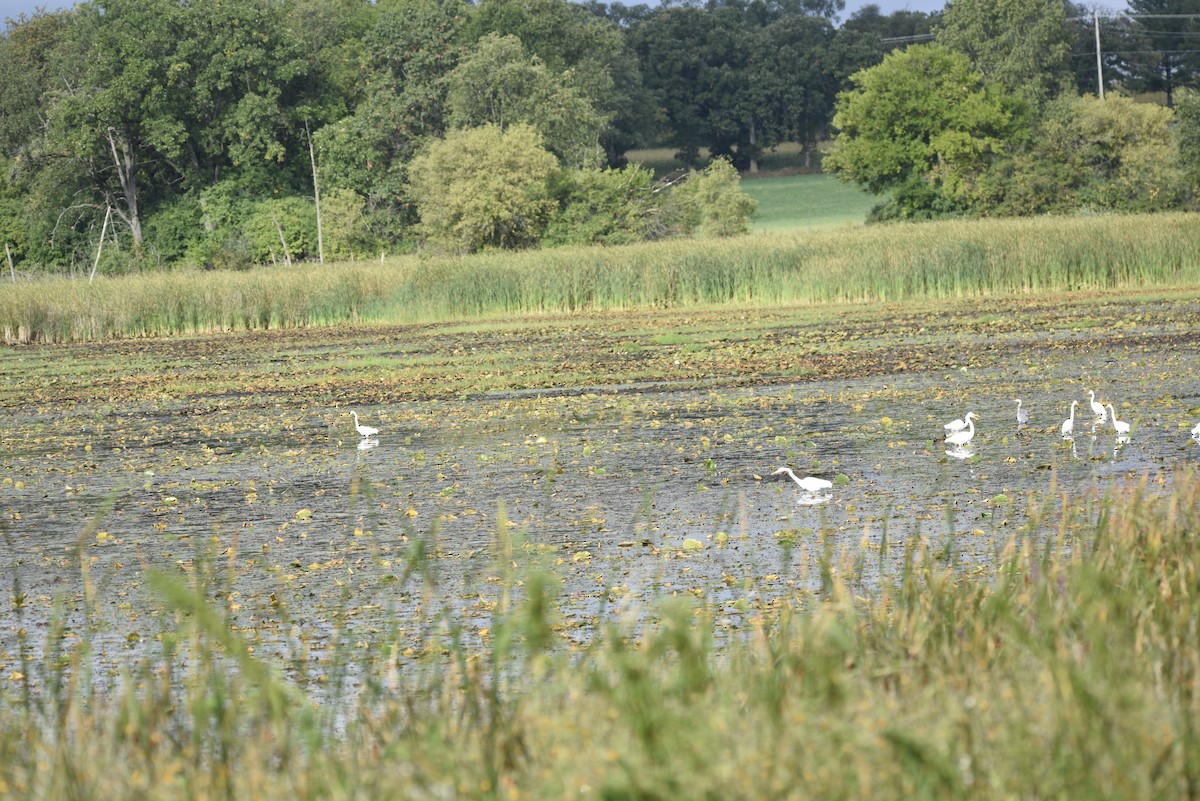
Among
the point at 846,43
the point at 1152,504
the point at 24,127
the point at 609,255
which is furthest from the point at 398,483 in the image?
the point at 846,43

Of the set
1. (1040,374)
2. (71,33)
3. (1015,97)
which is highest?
(71,33)

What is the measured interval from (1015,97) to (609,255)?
97.7 ft

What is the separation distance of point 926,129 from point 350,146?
2000 centimetres

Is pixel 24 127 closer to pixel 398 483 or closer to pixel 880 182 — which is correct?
pixel 880 182

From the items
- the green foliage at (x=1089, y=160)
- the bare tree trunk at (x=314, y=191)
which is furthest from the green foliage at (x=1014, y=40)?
the bare tree trunk at (x=314, y=191)

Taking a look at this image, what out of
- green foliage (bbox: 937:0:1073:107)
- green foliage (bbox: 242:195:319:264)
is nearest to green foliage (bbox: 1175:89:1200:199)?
green foliage (bbox: 937:0:1073:107)

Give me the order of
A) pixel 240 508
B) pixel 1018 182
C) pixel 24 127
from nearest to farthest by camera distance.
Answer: pixel 240 508, pixel 1018 182, pixel 24 127

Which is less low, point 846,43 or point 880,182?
point 846,43

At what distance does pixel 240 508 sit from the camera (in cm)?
1065

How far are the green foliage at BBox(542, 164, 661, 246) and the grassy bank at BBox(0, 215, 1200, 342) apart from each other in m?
14.8

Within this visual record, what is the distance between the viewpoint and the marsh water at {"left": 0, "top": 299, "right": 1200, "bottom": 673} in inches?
299

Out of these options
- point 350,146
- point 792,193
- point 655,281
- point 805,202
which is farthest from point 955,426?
point 792,193

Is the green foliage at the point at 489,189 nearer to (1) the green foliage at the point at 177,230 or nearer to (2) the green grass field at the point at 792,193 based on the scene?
(1) the green foliage at the point at 177,230

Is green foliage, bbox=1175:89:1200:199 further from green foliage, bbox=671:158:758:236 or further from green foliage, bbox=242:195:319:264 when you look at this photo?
green foliage, bbox=242:195:319:264
